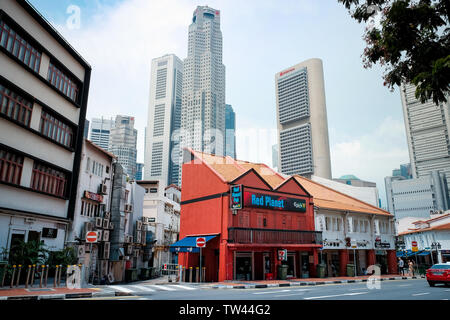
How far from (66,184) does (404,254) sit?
48055mm

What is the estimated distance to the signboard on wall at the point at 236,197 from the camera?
2530cm

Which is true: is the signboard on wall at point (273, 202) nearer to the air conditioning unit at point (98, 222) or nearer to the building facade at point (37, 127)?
the air conditioning unit at point (98, 222)

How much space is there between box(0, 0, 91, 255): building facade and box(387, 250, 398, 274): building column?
116 feet

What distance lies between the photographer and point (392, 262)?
3966 cm

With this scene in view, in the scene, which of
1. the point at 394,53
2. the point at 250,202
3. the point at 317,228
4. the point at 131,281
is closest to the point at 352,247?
the point at 317,228

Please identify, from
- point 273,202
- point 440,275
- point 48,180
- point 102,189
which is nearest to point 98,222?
point 102,189

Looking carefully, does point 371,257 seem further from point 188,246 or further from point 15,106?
point 15,106

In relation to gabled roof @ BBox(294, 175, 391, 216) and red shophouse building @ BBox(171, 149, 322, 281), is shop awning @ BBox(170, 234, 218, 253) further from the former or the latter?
gabled roof @ BBox(294, 175, 391, 216)

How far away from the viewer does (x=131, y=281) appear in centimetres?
2980

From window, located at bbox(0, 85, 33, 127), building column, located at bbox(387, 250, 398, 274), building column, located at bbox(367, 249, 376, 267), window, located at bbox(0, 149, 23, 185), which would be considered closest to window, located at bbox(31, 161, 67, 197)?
window, located at bbox(0, 149, 23, 185)

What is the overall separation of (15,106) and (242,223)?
17.3 meters

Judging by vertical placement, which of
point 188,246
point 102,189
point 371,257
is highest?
point 102,189

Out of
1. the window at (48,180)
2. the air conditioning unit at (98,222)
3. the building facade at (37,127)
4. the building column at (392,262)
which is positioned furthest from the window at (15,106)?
the building column at (392,262)

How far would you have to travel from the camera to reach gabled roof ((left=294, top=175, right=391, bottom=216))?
116 ft
